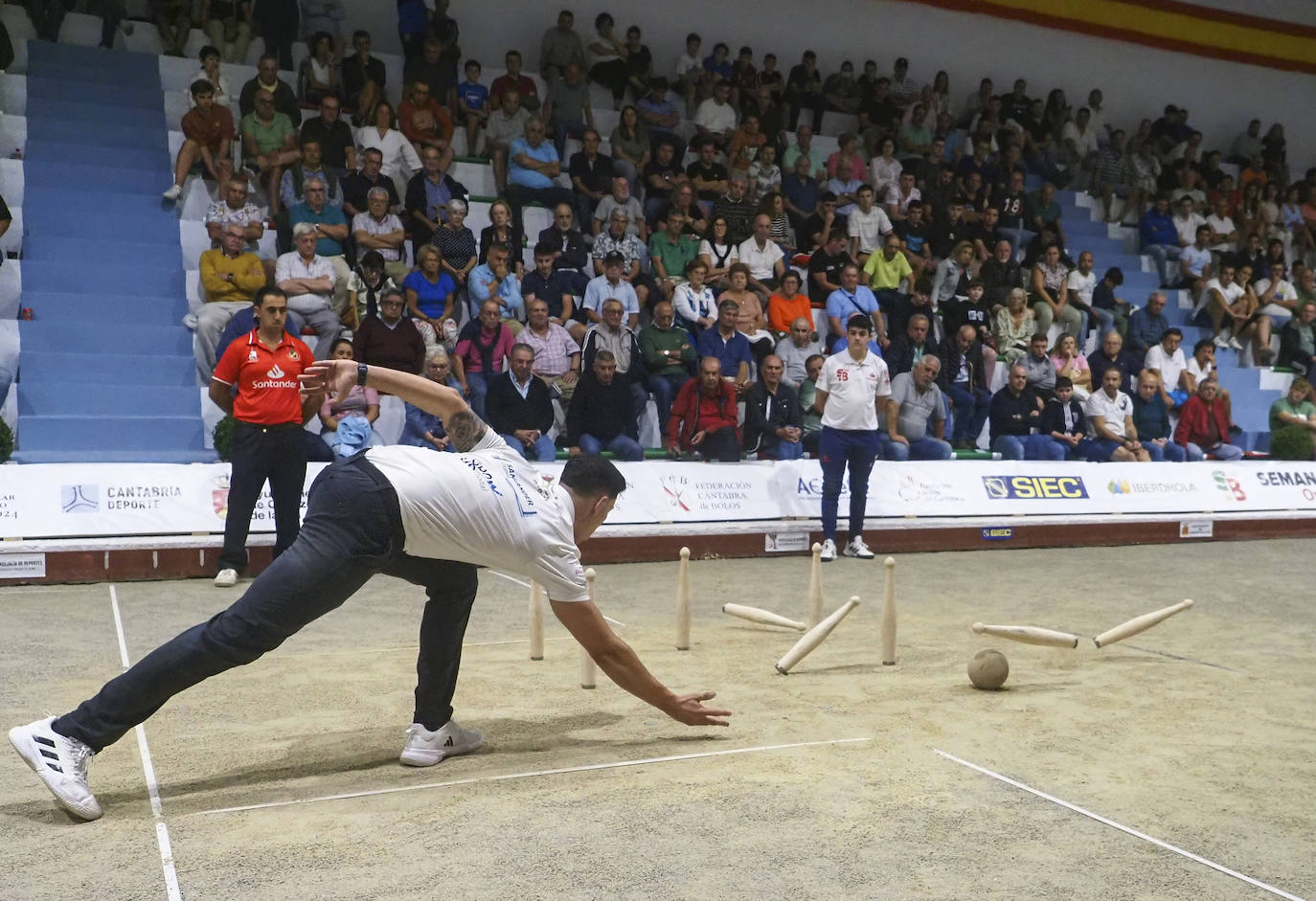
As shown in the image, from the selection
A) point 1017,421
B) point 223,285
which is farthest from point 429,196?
point 1017,421

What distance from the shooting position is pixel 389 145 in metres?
14.6

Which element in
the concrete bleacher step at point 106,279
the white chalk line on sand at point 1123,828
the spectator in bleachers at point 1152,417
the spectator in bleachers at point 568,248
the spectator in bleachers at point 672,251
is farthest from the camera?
the spectator in bleachers at point 1152,417

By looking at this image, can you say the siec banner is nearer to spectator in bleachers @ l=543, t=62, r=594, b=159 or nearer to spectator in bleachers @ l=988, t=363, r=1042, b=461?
spectator in bleachers @ l=988, t=363, r=1042, b=461

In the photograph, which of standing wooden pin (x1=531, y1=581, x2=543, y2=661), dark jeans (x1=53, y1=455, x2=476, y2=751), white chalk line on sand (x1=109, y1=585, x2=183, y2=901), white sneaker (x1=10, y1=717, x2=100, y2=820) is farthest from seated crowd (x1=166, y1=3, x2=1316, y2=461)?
white sneaker (x1=10, y1=717, x2=100, y2=820)

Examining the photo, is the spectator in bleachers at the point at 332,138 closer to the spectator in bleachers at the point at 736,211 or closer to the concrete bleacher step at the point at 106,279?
the concrete bleacher step at the point at 106,279

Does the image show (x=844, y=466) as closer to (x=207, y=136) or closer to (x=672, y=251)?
(x=672, y=251)

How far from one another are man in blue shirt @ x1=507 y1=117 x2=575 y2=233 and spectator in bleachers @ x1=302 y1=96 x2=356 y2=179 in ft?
6.25

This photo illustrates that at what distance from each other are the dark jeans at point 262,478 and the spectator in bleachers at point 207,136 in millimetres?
5156

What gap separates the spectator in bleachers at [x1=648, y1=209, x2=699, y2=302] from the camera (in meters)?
14.8

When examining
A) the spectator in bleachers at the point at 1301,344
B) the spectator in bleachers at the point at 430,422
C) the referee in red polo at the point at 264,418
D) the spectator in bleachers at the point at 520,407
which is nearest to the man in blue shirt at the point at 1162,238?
the spectator in bleachers at the point at 1301,344

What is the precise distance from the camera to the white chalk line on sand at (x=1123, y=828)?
3.80 meters

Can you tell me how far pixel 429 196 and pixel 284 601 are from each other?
10.3m

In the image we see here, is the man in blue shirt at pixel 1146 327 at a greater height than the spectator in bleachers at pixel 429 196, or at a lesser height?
lesser

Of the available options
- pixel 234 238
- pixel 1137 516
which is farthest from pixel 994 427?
pixel 234 238
